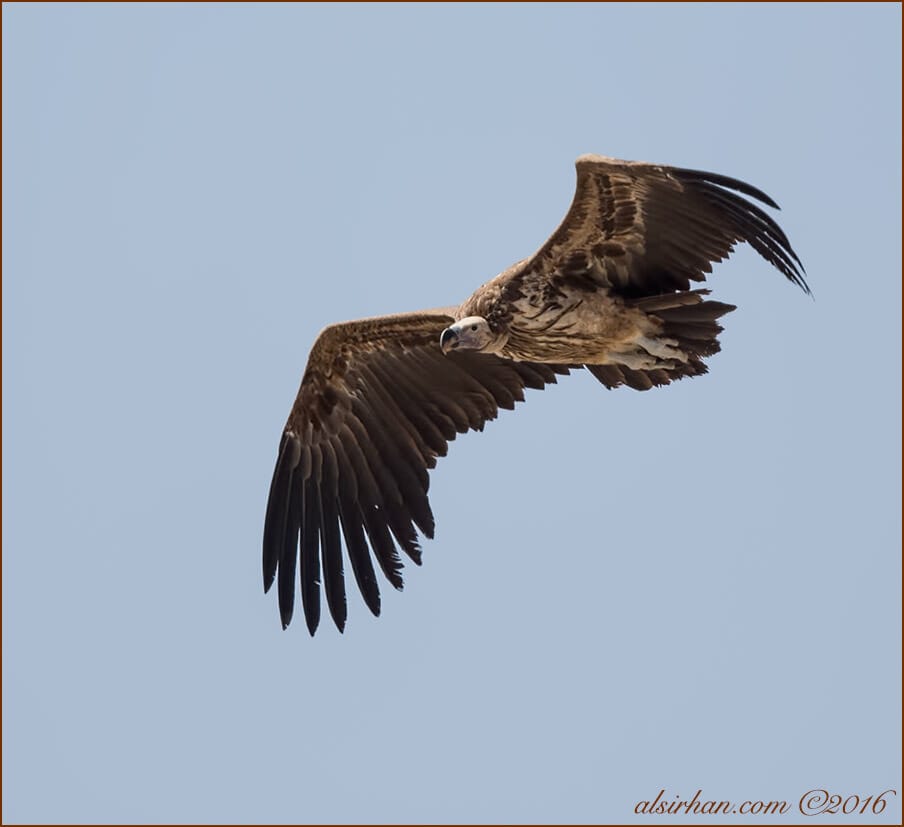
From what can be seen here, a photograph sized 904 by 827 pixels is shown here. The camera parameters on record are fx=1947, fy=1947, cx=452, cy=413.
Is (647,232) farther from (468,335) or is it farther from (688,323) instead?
(468,335)

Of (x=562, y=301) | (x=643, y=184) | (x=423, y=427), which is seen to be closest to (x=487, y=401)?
(x=423, y=427)

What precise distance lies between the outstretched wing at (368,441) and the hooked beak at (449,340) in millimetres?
1200

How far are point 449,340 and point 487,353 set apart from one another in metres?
0.87

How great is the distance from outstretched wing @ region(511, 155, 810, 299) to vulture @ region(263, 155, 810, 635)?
0.01 m

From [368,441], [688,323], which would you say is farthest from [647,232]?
[368,441]

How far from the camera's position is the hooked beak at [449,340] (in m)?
15.8

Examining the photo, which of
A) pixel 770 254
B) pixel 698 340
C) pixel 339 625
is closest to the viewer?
pixel 770 254

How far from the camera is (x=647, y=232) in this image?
15.2m

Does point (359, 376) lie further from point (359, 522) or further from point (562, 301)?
point (562, 301)

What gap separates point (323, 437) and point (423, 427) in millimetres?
978

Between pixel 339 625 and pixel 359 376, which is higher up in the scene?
pixel 359 376

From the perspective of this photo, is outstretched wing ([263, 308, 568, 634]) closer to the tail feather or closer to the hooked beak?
the hooked beak

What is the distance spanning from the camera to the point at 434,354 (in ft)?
57.2

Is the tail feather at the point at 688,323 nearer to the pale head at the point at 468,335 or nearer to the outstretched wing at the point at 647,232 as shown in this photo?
the outstretched wing at the point at 647,232
